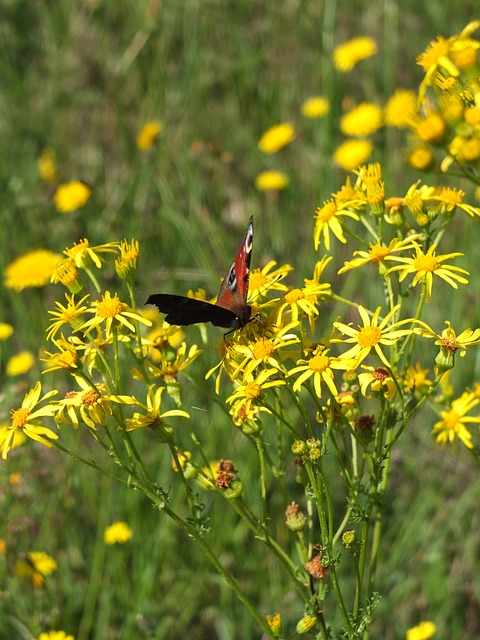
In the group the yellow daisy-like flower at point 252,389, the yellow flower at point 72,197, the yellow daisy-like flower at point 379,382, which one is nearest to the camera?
the yellow daisy-like flower at point 252,389

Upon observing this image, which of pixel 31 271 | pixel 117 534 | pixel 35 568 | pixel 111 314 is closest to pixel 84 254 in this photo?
pixel 111 314

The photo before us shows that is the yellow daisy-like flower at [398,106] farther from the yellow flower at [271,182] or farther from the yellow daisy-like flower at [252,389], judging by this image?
the yellow daisy-like flower at [252,389]

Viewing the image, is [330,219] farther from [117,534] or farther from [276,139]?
[276,139]

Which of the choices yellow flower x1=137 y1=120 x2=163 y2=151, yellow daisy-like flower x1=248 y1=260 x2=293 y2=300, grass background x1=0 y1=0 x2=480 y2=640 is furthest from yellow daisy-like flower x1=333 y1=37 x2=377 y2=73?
yellow daisy-like flower x1=248 y1=260 x2=293 y2=300

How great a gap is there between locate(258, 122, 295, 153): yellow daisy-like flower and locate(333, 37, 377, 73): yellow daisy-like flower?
0.75m

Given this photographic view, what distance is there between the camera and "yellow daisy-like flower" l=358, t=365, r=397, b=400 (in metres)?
2.62

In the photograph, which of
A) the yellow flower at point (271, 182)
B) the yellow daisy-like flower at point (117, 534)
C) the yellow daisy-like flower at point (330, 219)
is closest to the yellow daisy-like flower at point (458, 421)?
the yellow daisy-like flower at point (330, 219)

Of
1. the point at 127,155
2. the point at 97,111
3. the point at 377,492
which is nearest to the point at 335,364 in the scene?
the point at 377,492

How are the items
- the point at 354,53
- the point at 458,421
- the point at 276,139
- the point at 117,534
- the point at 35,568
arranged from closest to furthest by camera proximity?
the point at 458,421 → the point at 35,568 → the point at 117,534 → the point at 276,139 → the point at 354,53

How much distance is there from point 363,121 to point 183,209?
1.74 metres

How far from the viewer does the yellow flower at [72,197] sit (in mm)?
6507

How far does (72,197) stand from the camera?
258 inches

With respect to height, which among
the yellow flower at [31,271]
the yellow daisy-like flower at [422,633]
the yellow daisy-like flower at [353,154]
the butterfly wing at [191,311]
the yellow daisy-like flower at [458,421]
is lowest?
the yellow daisy-like flower at [422,633]

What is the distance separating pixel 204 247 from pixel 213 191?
4.29 ft
